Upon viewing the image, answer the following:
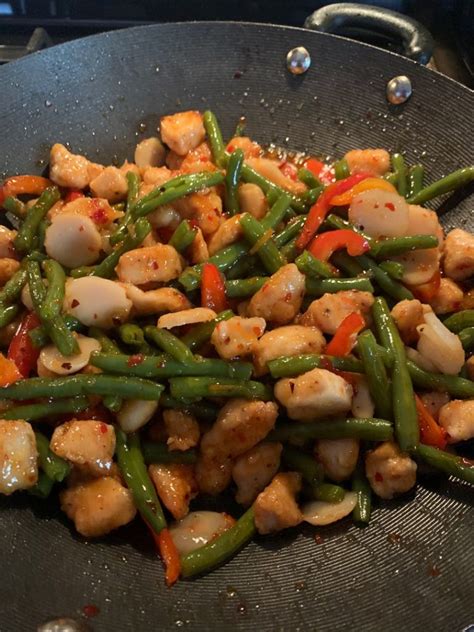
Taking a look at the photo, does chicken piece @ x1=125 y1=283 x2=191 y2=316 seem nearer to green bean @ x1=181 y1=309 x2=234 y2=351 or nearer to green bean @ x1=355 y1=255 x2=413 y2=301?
green bean @ x1=181 y1=309 x2=234 y2=351

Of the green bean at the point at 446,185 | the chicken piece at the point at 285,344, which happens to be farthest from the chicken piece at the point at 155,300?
the green bean at the point at 446,185

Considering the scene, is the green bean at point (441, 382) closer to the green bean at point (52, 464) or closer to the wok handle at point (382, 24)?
the green bean at point (52, 464)

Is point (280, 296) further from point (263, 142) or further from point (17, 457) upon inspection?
point (263, 142)

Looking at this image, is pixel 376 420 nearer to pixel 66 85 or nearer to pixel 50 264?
pixel 50 264

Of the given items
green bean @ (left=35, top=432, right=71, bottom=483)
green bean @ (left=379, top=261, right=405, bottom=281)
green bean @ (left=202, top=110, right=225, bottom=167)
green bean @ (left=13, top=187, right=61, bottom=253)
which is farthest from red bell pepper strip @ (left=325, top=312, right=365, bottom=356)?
green bean @ (left=13, top=187, right=61, bottom=253)

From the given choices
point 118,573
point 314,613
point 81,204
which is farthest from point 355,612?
point 81,204

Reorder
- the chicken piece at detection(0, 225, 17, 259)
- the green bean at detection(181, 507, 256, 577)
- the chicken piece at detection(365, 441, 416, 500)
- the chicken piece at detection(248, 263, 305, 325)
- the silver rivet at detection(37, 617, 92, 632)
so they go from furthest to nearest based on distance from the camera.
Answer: the chicken piece at detection(0, 225, 17, 259) < the chicken piece at detection(248, 263, 305, 325) < the chicken piece at detection(365, 441, 416, 500) < the green bean at detection(181, 507, 256, 577) < the silver rivet at detection(37, 617, 92, 632)
